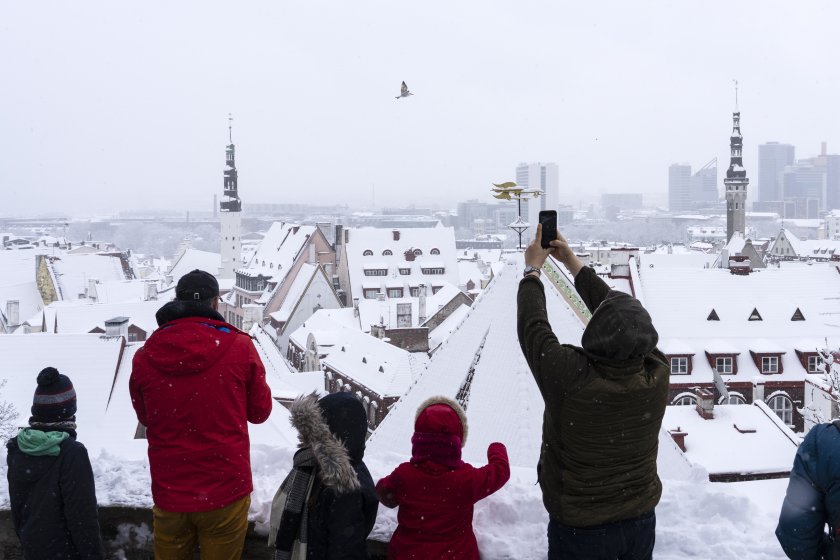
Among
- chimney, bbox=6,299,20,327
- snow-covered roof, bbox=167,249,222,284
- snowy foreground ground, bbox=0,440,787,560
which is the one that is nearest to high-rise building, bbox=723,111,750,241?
snow-covered roof, bbox=167,249,222,284

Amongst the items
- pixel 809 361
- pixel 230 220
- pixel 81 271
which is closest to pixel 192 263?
pixel 230 220

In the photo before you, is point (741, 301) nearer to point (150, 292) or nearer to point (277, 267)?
point (150, 292)

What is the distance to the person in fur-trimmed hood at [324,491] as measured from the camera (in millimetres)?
3422

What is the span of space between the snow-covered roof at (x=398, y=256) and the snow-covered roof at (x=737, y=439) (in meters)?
35.1

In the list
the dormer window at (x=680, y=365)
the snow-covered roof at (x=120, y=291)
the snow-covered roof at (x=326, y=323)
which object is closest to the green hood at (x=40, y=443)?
the dormer window at (x=680, y=365)

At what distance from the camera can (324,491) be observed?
3453 mm

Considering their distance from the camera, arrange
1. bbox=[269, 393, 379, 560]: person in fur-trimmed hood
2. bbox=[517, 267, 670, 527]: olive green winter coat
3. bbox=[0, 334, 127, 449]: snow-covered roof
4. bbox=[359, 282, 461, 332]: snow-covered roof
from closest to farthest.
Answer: bbox=[517, 267, 670, 527]: olive green winter coat, bbox=[269, 393, 379, 560]: person in fur-trimmed hood, bbox=[0, 334, 127, 449]: snow-covered roof, bbox=[359, 282, 461, 332]: snow-covered roof

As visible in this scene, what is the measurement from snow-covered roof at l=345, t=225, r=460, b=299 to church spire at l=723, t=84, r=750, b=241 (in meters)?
39.1

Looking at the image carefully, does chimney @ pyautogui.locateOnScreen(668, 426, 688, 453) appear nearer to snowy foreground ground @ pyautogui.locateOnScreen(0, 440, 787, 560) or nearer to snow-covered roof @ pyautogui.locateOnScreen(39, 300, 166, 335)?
snowy foreground ground @ pyautogui.locateOnScreen(0, 440, 787, 560)

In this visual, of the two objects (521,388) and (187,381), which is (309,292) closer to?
(521,388)

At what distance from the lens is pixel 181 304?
3797 mm

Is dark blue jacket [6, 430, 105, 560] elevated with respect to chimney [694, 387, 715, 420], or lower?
elevated

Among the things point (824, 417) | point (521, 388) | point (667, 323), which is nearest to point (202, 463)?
point (521, 388)

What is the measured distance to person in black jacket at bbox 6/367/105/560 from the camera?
4004mm
